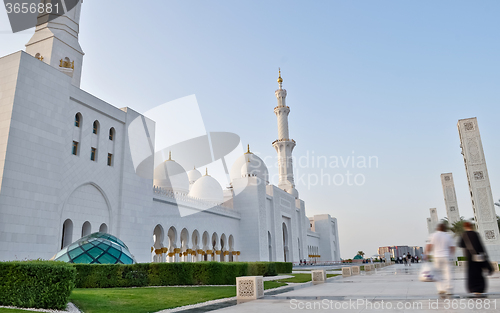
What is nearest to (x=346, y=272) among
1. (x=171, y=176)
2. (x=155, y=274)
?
(x=155, y=274)

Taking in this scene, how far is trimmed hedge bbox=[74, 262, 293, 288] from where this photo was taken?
11.3 metres

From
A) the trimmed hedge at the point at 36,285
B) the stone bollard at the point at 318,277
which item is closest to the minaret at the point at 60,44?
the trimmed hedge at the point at 36,285

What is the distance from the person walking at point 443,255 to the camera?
6465mm

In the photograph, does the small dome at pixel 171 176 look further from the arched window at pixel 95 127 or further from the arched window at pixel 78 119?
the arched window at pixel 78 119

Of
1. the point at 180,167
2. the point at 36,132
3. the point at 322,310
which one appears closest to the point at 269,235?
the point at 180,167

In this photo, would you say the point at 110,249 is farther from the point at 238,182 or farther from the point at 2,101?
the point at 238,182

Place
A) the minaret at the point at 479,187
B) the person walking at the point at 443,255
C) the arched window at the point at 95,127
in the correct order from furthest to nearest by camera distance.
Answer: the minaret at the point at 479,187 → the arched window at the point at 95,127 → the person walking at the point at 443,255

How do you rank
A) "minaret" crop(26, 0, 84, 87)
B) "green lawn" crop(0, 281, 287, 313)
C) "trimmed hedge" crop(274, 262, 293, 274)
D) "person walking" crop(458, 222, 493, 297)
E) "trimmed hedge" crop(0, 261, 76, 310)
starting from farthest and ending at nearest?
"trimmed hedge" crop(274, 262, 293, 274)
"minaret" crop(26, 0, 84, 87)
"green lawn" crop(0, 281, 287, 313)
"trimmed hedge" crop(0, 261, 76, 310)
"person walking" crop(458, 222, 493, 297)

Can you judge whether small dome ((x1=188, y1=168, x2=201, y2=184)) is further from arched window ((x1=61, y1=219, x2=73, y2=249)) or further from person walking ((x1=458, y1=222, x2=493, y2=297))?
person walking ((x1=458, y1=222, x2=493, y2=297))

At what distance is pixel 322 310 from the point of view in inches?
237

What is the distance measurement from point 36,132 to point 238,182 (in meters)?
22.4

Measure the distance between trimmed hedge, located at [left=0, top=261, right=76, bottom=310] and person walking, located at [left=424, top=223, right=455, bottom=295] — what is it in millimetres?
6902

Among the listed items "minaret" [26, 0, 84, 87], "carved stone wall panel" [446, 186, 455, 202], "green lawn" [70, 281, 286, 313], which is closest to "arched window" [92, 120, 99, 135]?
"minaret" [26, 0, 84, 87]

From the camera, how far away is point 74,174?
653 inches
